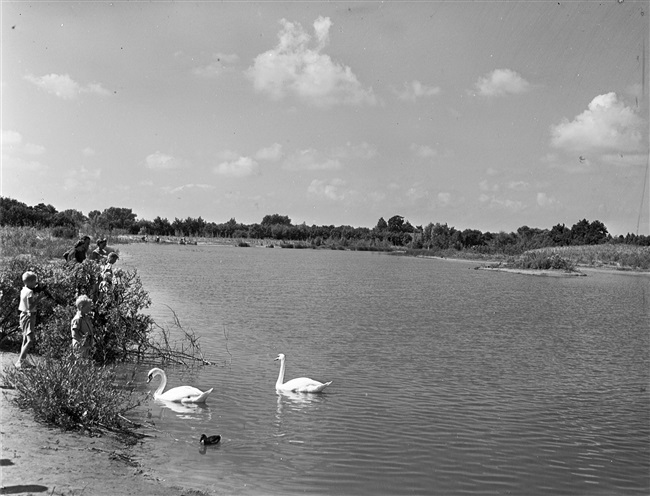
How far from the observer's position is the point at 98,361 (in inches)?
519

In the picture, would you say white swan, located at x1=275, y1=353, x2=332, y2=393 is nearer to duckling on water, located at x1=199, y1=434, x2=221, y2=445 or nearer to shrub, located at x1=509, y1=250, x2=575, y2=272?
duckling on water, located at x1=199, y1=434, x2=221, y2=445

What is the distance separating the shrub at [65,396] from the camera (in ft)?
26.5

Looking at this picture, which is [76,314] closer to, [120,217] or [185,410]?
[185,410]

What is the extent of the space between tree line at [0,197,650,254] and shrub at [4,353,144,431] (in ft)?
301

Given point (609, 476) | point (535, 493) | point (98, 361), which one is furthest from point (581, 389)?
point (98, 361)

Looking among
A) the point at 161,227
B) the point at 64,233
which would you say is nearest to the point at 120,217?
the point at 161,227

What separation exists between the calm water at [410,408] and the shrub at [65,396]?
780 millimetres

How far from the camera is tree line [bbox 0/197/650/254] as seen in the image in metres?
111

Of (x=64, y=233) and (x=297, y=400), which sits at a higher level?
(x=64, y=233)

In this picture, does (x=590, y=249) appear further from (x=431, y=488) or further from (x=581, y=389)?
(x=431, y=488)

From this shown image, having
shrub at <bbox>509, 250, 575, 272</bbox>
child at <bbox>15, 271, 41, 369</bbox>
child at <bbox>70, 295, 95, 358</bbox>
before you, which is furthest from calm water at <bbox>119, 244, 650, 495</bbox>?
shrub at <bbox>509, 250, 575, 272</bbox>

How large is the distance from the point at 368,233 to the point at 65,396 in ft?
533

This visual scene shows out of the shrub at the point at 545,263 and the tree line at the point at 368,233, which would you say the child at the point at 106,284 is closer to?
the shrub at the point at 545,263

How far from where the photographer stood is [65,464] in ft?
22.5
